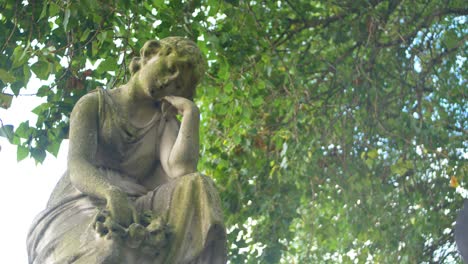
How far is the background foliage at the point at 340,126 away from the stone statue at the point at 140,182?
370cm

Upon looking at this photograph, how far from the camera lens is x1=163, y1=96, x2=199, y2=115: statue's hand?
4.75 meters

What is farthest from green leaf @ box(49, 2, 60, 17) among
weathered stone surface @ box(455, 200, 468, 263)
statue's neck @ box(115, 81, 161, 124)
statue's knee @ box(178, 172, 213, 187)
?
weathered stone surface @ box(455, 200, 468, 263)

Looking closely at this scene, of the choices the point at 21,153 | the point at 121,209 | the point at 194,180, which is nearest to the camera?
the point at 121,209

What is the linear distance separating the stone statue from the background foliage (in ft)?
12.2

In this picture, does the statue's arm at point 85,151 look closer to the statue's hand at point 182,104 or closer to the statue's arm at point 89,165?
the statue's arm at point 89,165

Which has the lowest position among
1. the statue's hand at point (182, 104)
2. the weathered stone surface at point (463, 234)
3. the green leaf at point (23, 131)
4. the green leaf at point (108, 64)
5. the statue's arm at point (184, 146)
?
the weathered stone surface at point (463, 234)

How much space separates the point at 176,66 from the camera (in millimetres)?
4883

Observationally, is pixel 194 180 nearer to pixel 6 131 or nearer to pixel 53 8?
pixel 6 131

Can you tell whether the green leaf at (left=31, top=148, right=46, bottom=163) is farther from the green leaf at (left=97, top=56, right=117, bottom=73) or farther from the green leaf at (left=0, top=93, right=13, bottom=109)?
the green leaf at (left=97, top=56, right=117, bottom=73)

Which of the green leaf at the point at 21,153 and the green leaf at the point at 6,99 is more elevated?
the green leaf at the point at 21,153

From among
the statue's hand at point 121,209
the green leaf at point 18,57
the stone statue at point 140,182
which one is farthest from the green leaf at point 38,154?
the statue's hand at point 121,209

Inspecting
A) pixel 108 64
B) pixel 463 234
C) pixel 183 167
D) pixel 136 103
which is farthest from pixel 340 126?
pixel 463 234

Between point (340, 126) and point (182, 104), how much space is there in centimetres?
589

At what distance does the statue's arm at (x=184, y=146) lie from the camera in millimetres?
4621
